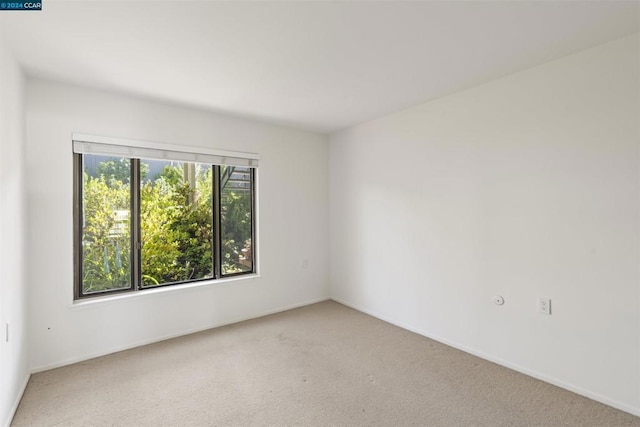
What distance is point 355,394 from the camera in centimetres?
218

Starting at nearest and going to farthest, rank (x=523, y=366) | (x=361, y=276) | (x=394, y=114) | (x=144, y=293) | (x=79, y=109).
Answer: (x=523, y=366) → (x=79, y=109) → (x=144, y=293) → (x=394, y=114) → (x=361, y=276)

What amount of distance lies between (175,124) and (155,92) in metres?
0.43

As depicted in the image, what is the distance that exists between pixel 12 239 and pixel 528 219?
3.79 metres

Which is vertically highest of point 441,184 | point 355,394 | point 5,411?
point 441,184

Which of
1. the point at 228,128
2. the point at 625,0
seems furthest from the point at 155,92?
the point at 625,0

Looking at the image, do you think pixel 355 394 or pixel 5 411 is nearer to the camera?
pixel 5 411

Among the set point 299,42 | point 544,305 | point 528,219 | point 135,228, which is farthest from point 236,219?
point 544,305

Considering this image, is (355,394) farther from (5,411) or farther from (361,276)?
(5,411)

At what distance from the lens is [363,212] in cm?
391

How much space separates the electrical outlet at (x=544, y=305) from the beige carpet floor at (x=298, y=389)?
21.5 inches

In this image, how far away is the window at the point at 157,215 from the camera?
9.24 feet

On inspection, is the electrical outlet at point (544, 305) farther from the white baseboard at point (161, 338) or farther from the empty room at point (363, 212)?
the white baseboard at point (161, 338)

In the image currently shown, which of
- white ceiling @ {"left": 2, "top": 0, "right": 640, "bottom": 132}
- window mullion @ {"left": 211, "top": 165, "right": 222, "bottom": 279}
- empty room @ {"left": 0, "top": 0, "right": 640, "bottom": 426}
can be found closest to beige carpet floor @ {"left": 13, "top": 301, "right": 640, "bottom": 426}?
empty room @ {"left": 0, "top": 0, "right": 640, "bottom": 426}

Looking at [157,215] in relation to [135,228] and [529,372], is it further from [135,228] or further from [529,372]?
[529,372]
